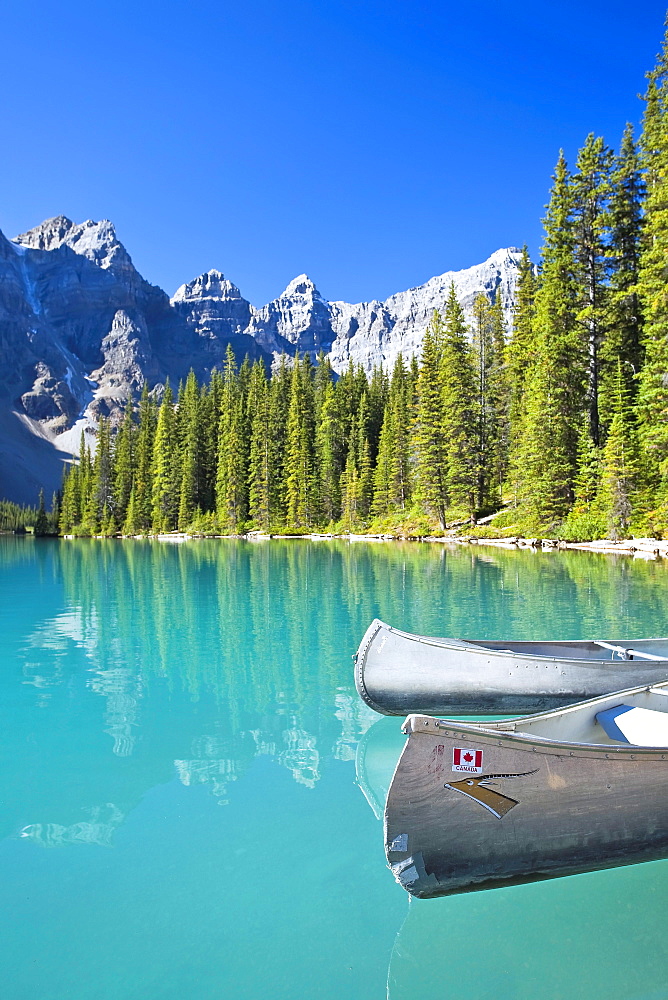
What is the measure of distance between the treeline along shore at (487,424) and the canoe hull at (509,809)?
23.3 m

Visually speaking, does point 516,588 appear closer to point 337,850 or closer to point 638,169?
point 337,850

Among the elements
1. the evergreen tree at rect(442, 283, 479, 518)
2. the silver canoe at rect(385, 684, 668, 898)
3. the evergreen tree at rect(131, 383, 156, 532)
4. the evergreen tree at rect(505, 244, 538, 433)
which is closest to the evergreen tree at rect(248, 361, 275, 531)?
the evergreen tree at rect(131, 383, 156, 532)

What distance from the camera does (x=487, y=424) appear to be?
157ft

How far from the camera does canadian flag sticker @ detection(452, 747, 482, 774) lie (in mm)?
4008

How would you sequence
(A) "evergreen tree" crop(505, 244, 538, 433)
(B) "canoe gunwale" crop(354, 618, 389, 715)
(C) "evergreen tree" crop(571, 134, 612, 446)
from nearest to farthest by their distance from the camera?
1. (B) "canoe gunwale" crop(354, 618, 389, 715)
2. (C) "evergreen tree" crop(571, 134, 612, 446)
3. (A) "evergreen tree" crop(505, 244, 538, 433)

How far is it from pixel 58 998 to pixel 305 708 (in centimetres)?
517

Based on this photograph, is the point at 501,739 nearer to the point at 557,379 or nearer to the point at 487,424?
the point at 557,379

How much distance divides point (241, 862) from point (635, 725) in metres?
3.41

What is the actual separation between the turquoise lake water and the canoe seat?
99 cm

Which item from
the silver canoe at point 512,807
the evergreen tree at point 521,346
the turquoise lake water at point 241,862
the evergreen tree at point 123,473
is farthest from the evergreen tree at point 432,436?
the evergreen tree at point 123,473

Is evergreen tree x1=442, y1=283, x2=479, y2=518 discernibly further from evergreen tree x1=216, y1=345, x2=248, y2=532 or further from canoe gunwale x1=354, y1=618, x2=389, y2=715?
canoe gunwale x1=354, y1=618, x2=389, y2=715

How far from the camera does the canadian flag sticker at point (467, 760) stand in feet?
13.1

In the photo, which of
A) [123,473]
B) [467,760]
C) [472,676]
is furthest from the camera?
[123,473]

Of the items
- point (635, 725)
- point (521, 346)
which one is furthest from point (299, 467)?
point (635, 725)
